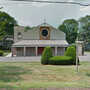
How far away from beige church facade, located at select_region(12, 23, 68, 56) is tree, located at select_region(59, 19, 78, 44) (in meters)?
37.3

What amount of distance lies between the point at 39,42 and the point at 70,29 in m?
46.4

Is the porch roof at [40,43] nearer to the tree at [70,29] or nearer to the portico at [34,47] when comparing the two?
the portico at [34,47]

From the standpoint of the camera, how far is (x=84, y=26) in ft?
203

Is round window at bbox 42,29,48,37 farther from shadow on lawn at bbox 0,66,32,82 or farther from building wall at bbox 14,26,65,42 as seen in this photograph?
shadow on lawn at bbox 0,66,32,82

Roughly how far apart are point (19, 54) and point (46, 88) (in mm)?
24353

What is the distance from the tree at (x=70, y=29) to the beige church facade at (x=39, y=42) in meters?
37.3

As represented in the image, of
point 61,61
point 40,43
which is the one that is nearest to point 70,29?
point 40,43

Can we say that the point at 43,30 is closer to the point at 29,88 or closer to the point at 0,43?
the point at 29,88

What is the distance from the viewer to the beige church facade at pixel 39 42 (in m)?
29.2

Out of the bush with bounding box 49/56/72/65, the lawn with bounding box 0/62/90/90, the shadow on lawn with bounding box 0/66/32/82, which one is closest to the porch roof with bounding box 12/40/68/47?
the bush with bounding box 49/56/72/65

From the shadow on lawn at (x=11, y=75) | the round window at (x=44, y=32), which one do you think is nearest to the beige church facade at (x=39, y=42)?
the round window at (x=44, y=32)

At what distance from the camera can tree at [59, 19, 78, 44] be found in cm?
6845

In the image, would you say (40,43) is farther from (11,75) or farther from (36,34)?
(11,75)

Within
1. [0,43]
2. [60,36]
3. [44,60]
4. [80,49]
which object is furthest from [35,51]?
[0,43]
